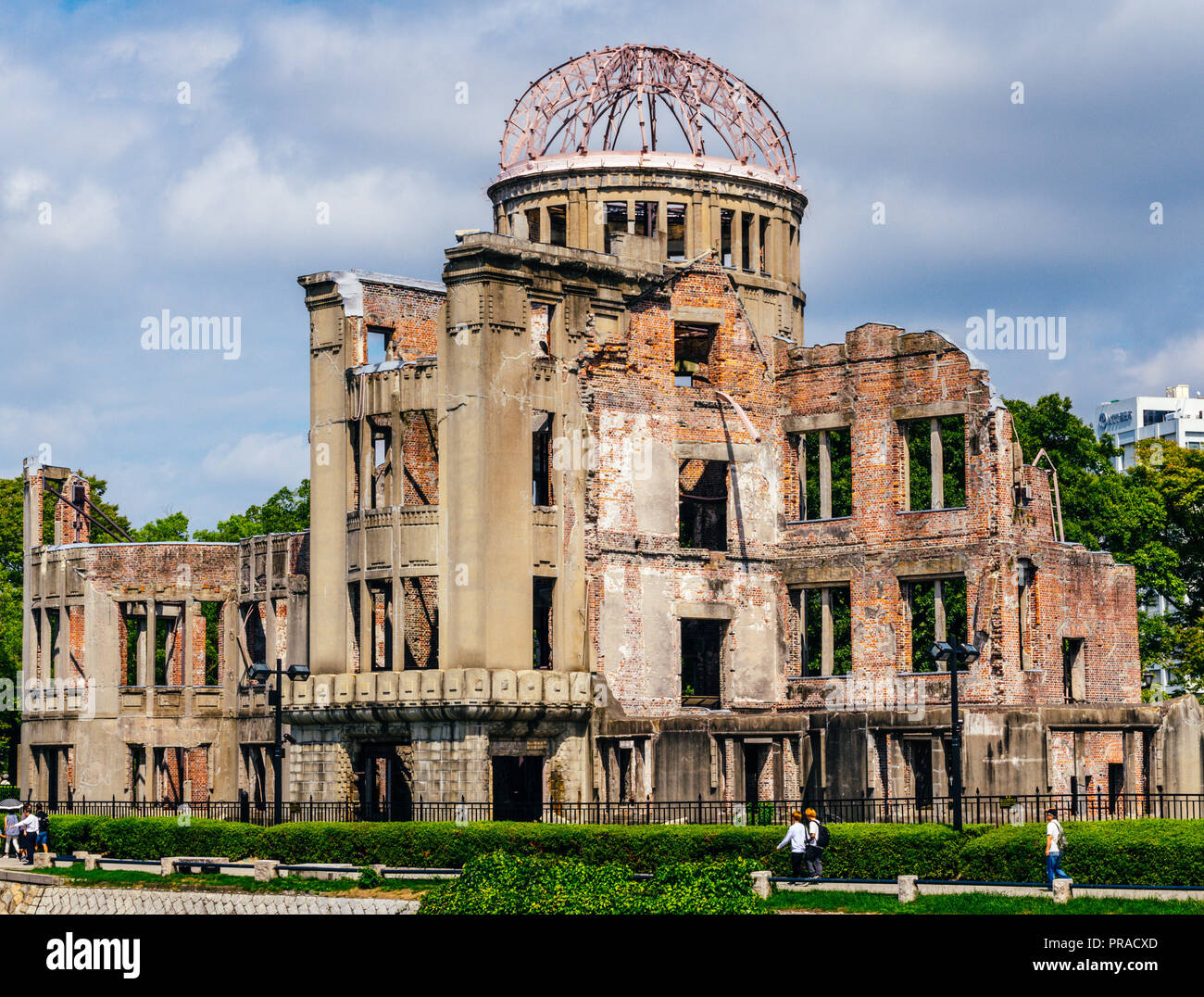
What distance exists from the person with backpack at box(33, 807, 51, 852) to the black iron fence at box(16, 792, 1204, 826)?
114 inches

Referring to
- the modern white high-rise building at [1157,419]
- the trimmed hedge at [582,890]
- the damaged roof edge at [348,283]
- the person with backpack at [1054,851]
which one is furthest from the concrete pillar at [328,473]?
the modern white high-rise building at [1157,419]

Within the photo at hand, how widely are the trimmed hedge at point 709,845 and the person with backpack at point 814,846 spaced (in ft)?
1.56

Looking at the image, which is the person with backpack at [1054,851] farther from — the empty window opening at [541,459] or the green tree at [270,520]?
the green tree at [270,520]

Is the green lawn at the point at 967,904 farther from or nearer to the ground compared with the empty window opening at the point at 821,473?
nearer to the ground

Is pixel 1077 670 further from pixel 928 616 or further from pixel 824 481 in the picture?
pixel 928 616

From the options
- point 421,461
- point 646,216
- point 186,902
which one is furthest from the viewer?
point 646,216

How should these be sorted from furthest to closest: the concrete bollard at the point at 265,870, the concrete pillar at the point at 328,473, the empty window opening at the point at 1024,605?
the concrete pillar at the point at 328,473 → the empty window opening at the point at 1024,605 → the concrete bollard at the point at 265,870

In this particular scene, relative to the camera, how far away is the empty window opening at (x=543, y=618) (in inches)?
1808

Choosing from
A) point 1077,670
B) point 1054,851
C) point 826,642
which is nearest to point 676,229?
point 826,642

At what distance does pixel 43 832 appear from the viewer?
41594 millimetres

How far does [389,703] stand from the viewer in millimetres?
43969

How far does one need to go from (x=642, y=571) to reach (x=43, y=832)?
14895 mm

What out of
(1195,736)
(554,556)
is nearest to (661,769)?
(554,556)

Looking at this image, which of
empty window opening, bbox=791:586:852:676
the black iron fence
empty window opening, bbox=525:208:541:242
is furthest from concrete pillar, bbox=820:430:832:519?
empty window opening, bbox=525:208:541:242
